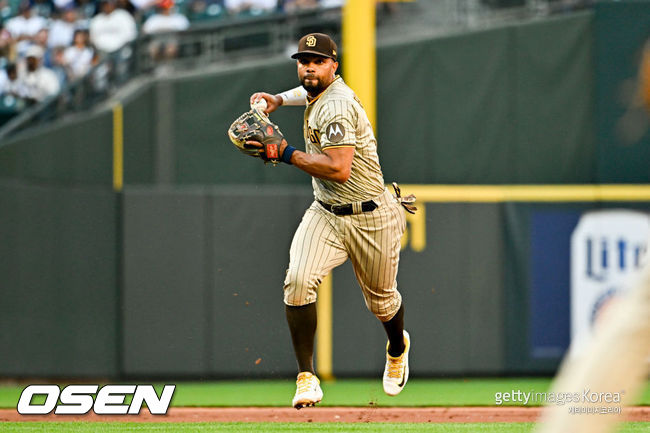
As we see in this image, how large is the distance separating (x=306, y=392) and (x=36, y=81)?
7291 mm

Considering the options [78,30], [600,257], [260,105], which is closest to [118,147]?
[78,30]

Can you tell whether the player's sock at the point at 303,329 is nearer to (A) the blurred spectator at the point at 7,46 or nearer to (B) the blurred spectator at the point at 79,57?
(B) the blurred spectator at the point at 79,57

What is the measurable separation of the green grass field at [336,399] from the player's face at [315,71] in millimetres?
2012

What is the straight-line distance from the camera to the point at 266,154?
218 inches

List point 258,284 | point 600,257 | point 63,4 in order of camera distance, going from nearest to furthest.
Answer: point 258,284 < point 600,257 < point 63,4

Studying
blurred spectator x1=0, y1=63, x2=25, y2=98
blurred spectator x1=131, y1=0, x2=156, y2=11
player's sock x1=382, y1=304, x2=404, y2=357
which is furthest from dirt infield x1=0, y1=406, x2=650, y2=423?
blurred spectator x1=131, y1=0, x2=156, y2=11

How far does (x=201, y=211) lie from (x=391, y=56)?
102 inches

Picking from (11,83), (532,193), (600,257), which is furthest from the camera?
(11,83)

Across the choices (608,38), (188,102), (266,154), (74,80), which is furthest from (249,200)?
(266,154)

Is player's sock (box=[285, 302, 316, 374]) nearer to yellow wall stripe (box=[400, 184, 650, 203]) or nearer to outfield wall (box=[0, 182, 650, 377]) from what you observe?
outfield wall (box=[0, 182, 650, 377])

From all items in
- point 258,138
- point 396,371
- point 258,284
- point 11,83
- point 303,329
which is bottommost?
point 396,371

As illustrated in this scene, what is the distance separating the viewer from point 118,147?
1062 centimetres

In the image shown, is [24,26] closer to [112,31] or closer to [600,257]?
[112,31]

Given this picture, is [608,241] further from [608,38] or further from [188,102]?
[188,102]
